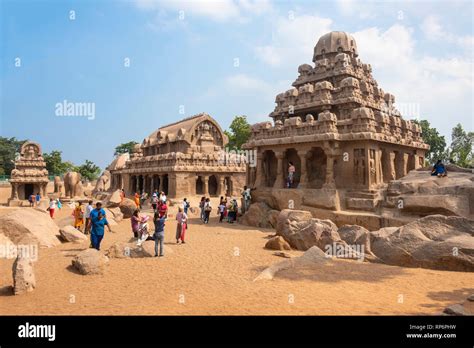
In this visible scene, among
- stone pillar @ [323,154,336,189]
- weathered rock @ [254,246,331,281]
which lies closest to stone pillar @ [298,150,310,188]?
stone pillar @ [323,154,336,189]

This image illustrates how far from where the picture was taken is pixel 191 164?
32.3 metres

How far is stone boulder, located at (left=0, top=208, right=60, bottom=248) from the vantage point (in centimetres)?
1159

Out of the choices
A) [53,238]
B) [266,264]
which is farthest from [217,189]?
[266,264]

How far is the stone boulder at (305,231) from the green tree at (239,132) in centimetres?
3685

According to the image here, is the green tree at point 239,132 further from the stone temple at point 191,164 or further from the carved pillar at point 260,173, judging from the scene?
the carved pillar at point 260,173

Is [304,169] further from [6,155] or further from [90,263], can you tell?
[6,155]

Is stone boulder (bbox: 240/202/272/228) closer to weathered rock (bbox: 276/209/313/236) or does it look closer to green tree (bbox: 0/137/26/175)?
weathered rock (bbox: 276/209/313/236)

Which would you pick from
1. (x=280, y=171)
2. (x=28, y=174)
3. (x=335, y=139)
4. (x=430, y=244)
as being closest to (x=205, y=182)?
(x=280, y=171)

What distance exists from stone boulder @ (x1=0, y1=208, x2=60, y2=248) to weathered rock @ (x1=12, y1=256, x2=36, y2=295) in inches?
197

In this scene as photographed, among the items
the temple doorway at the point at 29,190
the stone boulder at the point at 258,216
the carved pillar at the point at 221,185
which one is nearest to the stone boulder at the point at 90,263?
the stone boulder at the point at 258,216

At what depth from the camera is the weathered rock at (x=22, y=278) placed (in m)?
7.13

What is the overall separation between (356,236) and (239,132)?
39918 mm
